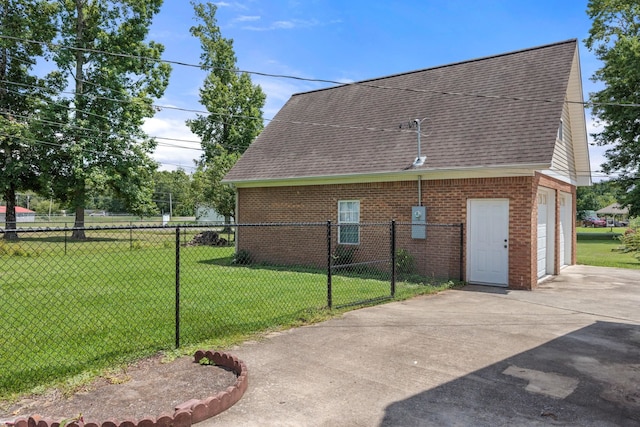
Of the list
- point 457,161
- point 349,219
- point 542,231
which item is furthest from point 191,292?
point 542,231

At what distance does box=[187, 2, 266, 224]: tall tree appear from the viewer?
36312 mm

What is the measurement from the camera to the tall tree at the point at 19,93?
1004 inches

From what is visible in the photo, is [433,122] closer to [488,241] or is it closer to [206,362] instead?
[488,241]

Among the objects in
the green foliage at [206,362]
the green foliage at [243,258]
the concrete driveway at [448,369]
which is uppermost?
the green foliage at [243,258]

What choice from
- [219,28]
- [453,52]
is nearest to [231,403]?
[453,52]

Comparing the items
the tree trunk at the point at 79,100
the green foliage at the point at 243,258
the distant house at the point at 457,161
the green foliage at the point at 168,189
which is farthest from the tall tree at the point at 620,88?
the green foliage at the point at 168,189

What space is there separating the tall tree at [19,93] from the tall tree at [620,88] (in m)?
35.2

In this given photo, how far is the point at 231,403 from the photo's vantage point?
12.5 feet

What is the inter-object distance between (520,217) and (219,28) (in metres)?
35.6

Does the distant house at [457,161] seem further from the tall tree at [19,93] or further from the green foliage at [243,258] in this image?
the tall tree at [19,93]

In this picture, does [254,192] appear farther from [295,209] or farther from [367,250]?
[367,250]

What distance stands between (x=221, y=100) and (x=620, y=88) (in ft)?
95.1

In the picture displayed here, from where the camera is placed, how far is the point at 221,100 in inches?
1420

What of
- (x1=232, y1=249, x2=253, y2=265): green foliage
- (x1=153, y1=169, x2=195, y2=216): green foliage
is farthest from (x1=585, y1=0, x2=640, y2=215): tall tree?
(x1=153, y1=169, x2=195, y2=216): green foliage
